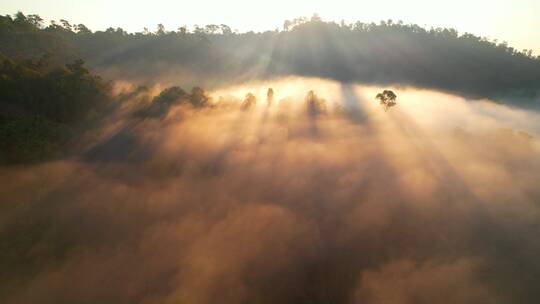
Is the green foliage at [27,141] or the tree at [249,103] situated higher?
the green foliage at [27,141]

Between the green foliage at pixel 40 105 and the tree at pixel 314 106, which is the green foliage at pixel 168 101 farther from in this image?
the tree at pixel 314 106

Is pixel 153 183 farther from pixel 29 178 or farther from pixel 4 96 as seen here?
pixel 4 96

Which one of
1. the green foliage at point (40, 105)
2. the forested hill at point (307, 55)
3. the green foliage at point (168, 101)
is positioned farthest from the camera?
the forested hill at point (307, 55)

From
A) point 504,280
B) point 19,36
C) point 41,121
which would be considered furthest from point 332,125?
point 19,36

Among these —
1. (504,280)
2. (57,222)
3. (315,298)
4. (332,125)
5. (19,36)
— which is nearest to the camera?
(315,298)

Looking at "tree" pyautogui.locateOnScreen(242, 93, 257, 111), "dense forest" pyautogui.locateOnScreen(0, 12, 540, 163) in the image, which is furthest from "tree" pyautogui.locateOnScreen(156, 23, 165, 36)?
"tree" pyautogui.locateOnScreen(242, 93, 257, 111)

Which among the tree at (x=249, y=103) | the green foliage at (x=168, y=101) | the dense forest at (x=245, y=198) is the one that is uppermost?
the green foliage at (x=168, y=101)

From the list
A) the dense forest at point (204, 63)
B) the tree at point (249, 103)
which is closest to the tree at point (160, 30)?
the dense forest at point (204, 63)

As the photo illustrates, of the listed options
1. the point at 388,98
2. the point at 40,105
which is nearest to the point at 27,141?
the point at 40,105

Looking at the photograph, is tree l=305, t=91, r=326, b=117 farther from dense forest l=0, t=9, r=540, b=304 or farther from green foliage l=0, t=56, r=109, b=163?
green foliage l=0, t=56, r=109, b=163
